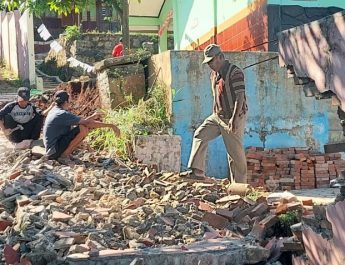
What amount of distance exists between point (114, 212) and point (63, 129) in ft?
8.41

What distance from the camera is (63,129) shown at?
8188mm

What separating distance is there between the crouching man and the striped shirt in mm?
1644

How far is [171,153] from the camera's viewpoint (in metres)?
8.80

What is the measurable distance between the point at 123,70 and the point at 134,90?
387 mm

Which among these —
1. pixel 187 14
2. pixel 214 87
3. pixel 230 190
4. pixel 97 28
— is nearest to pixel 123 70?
pixel 214 87

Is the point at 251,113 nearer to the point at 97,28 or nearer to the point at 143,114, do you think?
the point at 143,114

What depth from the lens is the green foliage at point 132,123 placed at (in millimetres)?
8852

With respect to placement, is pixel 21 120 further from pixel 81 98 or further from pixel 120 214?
pixel 120 214

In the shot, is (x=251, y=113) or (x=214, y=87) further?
(x=251, y=113)

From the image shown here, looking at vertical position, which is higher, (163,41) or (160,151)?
(163,41)

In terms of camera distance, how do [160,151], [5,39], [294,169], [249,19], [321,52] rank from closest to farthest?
1. [321,52]
2. [160,151]
3. [294,169]
4. [249,19]
5. [5,39]

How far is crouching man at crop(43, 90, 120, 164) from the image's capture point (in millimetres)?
8055

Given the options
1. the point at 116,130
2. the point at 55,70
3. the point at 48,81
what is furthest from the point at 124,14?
the point at 55,70

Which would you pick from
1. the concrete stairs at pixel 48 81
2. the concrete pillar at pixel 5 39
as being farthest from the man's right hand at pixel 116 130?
the concrete pillar at pixel 5 39
